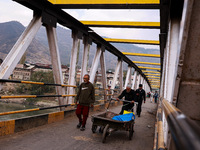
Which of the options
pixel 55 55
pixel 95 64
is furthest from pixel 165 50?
pixel 55 55

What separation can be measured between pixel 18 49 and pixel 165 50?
488cm

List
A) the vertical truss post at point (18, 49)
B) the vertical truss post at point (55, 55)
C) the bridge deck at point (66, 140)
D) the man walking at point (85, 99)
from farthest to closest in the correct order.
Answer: the vertical truss post at point (55, 55) < the man walking at point (85, 99) < the vertical truss post at point (18, 49) < the bridge deck at point (66, 140)

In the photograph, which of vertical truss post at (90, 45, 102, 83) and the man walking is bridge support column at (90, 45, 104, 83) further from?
the man walking

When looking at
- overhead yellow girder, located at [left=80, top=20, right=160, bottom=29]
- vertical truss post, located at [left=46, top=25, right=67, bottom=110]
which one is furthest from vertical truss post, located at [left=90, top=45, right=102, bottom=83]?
vertical truss post, located at [left=46, top=25, right=67, bottom=110]

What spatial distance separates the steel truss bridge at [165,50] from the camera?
1347 millimetres

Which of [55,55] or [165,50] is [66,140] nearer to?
[55,55]

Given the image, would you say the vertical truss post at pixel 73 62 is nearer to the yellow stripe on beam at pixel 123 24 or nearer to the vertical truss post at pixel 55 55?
the vertical truss post at pixel 55 55

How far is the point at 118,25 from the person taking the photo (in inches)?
309

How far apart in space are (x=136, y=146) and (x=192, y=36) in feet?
11.8

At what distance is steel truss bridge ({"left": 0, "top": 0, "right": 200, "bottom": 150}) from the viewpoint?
53.0 inches

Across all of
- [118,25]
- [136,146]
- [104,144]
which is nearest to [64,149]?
[104,144]

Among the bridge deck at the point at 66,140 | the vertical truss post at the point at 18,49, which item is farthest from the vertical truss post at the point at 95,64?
the vertical truss post at the point at 18,49

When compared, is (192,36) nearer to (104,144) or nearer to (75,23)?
(104,144)

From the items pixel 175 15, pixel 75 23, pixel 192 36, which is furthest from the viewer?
pixel 75 23
